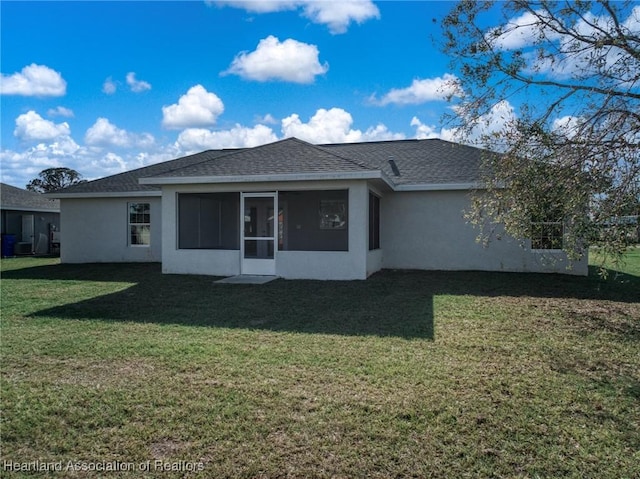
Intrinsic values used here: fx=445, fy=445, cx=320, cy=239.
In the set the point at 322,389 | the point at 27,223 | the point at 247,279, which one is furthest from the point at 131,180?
the point at 322,389

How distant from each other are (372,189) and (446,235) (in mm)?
3192

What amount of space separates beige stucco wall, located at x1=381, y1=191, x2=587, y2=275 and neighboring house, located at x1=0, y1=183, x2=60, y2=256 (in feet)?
57.6

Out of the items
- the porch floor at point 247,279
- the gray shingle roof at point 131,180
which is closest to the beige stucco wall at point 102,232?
the gray shingle roof at point 131,180

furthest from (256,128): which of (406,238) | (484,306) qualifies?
(484,306)

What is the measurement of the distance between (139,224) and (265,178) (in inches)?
292

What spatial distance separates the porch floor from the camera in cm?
1119

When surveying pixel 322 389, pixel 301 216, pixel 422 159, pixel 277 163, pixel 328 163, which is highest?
pixel 422 159

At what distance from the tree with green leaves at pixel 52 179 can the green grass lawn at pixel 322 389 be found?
57.3 meters

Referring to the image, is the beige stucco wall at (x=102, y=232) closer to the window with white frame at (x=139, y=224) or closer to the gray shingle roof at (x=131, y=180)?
the window with white frame at (x=139, y=224)

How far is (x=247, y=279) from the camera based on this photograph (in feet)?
38.3

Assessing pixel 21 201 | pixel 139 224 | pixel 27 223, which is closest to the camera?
pixel 139 224

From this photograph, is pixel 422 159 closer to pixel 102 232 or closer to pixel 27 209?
pixel 102 232

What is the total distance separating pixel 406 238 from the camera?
47.3 ft

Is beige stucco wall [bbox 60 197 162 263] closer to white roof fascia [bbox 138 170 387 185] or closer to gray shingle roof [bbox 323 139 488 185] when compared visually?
white roof fascia [bbox 138 170 387 185]
